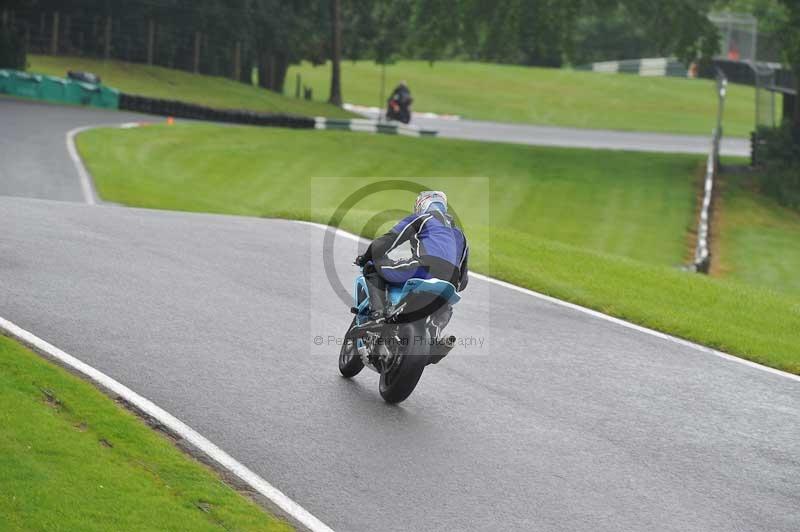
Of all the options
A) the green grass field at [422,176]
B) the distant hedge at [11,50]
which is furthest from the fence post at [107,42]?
the green grass field at [422,176]

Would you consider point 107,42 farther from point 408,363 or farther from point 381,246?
point 408,363

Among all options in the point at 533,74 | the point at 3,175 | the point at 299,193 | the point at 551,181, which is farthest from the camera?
the point at 533,74

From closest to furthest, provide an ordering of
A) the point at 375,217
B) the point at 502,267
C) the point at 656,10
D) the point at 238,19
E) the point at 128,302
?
the point at 128,302
the point at 502,267
the point at 375,217
the point at 656,10
the point at 238,19

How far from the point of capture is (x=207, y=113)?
46.9 meters

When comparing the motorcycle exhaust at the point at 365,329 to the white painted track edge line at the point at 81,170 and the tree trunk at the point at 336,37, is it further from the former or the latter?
the tree trunk at the point at 336,37

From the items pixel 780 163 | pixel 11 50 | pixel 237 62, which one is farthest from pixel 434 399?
pixel 237 62

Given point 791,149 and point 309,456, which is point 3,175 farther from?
point 791,149

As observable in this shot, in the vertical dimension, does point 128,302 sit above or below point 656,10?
below

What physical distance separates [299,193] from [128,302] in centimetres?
1895

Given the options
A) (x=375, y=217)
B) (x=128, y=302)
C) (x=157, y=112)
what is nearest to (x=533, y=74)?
(x=157, y=112)

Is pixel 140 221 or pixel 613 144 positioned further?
pixel 613 144

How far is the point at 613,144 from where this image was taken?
55.4m

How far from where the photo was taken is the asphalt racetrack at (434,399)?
Answer: 329 inches

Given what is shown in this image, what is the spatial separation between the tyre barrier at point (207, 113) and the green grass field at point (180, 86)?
7.25 metres
